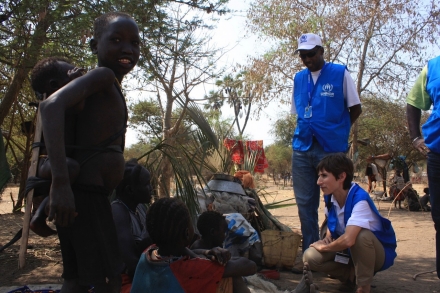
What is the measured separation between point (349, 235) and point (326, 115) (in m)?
1.11

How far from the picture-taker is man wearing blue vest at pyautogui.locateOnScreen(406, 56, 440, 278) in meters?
3.28

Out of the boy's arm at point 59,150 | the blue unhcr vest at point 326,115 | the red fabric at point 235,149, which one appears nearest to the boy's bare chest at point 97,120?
the boy's arm at point 59,150

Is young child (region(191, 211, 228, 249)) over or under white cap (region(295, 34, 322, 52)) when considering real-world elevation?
under

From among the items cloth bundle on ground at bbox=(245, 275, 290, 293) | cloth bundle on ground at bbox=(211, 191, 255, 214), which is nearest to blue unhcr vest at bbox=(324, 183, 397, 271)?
cloth bundle on ground at bbox=(245, 275, 290, 293)

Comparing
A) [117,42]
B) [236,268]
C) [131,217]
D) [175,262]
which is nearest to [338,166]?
[236,268]

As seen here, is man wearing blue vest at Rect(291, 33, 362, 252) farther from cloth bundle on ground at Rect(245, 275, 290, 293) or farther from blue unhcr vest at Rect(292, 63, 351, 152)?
cloth bundle on ground at Rect(245, 275, 290, 293)

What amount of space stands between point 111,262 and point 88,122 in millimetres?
571

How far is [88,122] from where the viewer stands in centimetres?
192

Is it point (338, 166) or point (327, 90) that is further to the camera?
point (327, 90)

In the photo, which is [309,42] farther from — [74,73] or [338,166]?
[74,73]

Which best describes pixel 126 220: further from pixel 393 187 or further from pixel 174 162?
pixel 393 187

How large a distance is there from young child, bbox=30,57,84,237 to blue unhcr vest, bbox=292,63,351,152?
2.26m

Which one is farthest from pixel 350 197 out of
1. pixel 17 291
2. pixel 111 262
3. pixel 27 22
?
pixel 27 22

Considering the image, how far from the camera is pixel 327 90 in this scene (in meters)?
3.90
